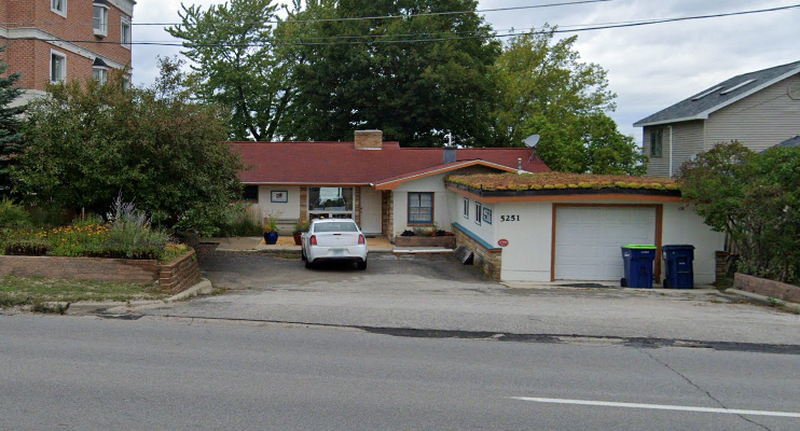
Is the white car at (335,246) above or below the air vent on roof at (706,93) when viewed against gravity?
below

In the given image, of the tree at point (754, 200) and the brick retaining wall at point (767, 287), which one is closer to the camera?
the brick retaining wall at point (767, 287)

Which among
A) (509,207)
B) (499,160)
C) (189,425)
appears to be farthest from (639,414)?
(499,160)

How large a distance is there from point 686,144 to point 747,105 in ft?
9.35

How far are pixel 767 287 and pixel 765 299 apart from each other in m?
0.43

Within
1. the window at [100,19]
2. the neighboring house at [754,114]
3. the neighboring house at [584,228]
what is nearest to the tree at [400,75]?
the window at [100,19]

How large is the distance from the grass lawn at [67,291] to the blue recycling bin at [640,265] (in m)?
11.3

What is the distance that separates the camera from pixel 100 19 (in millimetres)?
33531

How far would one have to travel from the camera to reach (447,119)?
44.3 meters

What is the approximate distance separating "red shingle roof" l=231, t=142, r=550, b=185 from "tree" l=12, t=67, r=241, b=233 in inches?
415

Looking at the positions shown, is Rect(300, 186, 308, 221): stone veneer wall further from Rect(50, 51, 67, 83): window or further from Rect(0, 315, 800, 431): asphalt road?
Rect(0, 315, 800, 431): asphalt road

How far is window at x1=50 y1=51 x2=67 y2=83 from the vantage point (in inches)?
1174

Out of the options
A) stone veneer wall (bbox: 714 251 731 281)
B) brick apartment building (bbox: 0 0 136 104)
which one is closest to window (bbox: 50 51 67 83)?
brick apartment building (bbox: 0 0 136 104)

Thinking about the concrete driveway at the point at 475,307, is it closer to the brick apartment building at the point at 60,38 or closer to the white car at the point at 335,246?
the white car at the point at 335,246

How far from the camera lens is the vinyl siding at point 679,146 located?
30.4m
